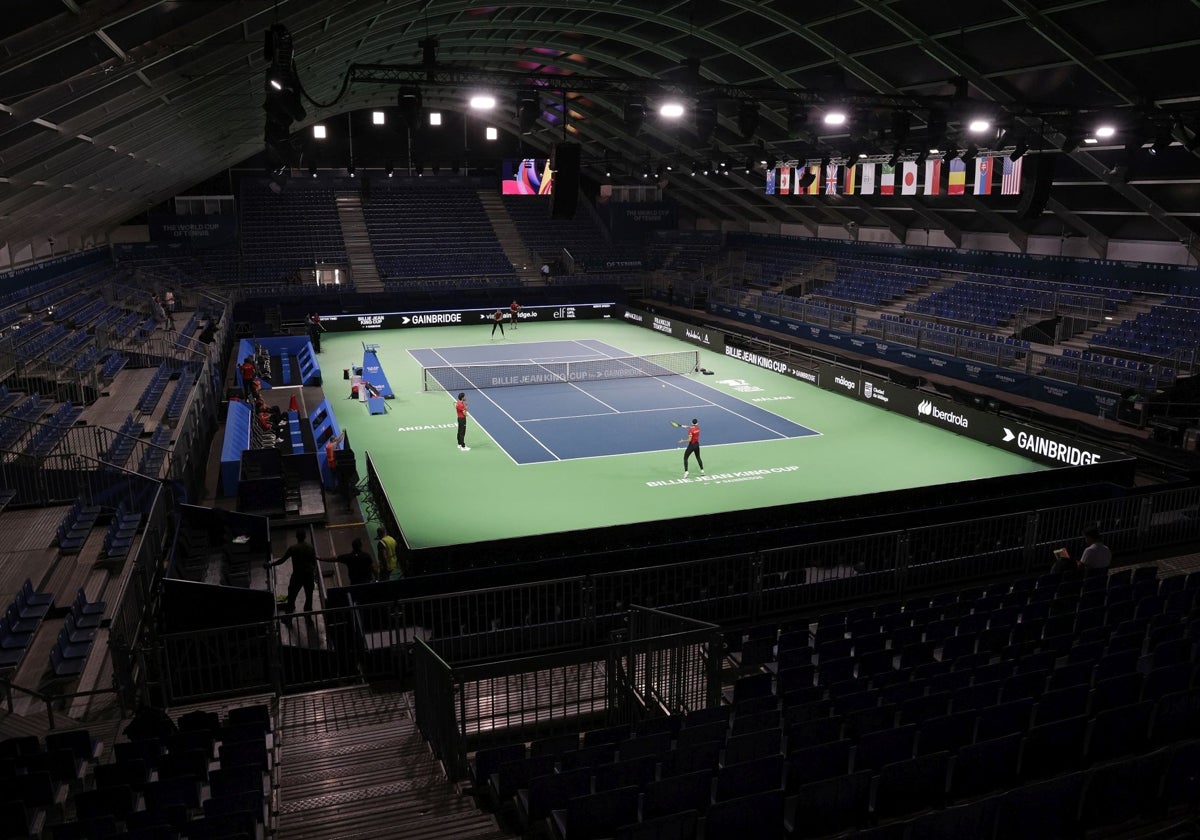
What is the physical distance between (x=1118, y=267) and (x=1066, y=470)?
20696 mm

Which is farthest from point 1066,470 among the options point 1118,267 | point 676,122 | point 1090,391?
point 676,122

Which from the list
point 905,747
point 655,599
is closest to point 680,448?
point 655,599

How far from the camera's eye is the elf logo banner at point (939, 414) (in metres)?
28.4

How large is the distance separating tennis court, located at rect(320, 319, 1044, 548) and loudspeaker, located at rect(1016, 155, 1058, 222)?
23.0 ft

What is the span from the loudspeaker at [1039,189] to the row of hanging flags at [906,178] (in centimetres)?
181

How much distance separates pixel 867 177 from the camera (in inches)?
1356

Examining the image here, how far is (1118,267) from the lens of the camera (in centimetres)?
3597

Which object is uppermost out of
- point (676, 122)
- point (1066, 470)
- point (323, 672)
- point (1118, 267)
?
point (676, 122)

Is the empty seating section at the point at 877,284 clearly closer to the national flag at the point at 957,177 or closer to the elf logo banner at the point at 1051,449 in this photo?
the national flag at the point at 957,177

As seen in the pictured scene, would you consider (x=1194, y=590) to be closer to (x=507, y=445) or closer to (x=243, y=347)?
(x=507, y=445)

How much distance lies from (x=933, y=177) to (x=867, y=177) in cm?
336

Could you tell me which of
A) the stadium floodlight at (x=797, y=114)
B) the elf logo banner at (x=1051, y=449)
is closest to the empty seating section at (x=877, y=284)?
the elf logo banner at (x=1051, y=449)

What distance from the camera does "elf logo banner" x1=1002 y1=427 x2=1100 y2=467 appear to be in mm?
23380

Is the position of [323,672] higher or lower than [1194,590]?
lower
